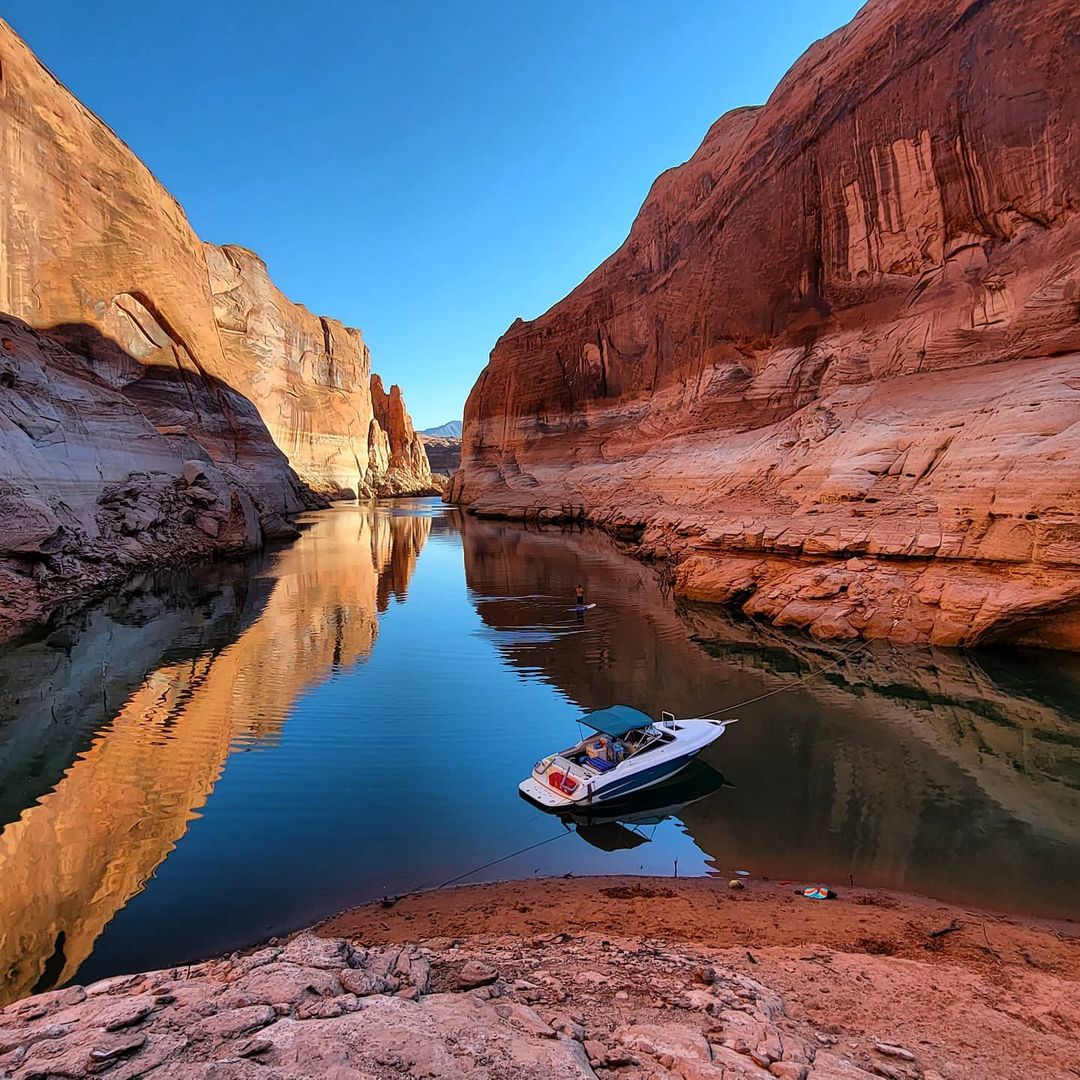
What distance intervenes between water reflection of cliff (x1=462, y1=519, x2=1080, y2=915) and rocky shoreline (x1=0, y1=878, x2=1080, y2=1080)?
106cm

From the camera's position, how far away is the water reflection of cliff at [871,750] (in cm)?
756

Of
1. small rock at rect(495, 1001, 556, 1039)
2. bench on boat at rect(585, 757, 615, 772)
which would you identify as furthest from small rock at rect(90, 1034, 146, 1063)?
bench on boat at rect(585, 757, 615, 772)

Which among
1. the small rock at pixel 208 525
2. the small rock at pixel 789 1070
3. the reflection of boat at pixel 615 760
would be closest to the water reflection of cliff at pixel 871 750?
the reflection of boat at pixel 615 760

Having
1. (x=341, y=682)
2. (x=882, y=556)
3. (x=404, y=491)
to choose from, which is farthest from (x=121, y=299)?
(x=404, y=491)

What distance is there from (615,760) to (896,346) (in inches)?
801

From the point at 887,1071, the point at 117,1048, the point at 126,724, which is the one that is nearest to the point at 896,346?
the point at 887,1071

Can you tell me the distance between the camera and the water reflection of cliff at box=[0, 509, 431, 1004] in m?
6.39

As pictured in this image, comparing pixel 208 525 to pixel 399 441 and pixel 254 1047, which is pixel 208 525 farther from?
pixel 399 441

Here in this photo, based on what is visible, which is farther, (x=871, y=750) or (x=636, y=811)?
(x=871, y=750)

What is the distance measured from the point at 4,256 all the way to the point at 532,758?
3083cm

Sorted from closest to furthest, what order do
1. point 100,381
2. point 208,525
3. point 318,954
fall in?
point 318,954, point 100,381, point 208,525

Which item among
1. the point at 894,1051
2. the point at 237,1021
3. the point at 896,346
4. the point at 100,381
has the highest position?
the point at 100,381

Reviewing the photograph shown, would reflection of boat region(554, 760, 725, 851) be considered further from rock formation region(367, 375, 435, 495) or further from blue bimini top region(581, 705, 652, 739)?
rock formation region(367, 375, 435, 495)

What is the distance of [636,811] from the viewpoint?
8859mm
